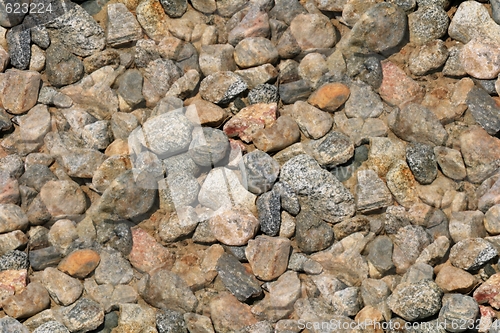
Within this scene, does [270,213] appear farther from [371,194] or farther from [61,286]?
[61,286]

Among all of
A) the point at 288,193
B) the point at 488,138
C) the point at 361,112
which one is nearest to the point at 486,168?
the point at 488,138

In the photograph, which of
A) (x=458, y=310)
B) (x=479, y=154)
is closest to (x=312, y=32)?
(x=479, y=154)

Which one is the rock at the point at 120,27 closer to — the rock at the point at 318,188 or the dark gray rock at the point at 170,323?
the rock at the point at 318,188

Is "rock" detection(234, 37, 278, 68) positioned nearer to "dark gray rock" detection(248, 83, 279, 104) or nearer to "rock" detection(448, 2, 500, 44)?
"dark gray rock" detection(248, 83, 279, 104)

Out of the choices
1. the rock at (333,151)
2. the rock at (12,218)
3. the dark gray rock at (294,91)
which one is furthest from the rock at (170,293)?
the dark gray rock at (294,91)

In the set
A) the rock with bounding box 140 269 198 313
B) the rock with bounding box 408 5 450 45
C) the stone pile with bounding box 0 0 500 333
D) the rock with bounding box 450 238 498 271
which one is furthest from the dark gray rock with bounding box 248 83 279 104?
the rock with bounding box 450 238 498 271

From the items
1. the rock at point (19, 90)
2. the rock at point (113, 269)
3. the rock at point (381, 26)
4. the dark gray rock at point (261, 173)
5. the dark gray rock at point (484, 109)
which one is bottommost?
the rock at point (113, 269)
